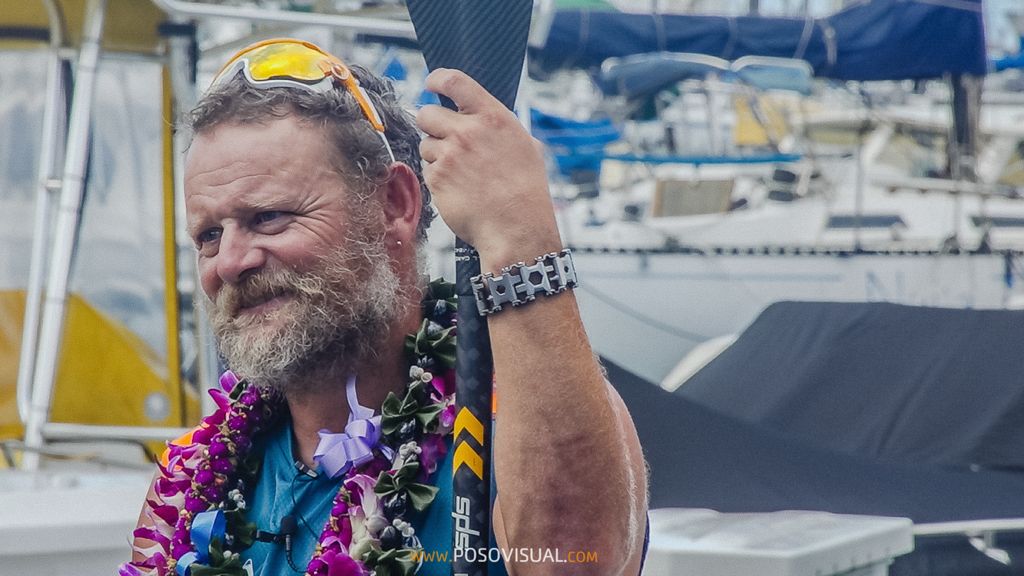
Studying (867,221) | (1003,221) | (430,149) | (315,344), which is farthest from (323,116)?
(1003,221)

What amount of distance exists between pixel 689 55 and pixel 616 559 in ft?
34.6

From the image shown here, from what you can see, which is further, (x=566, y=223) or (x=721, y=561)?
(x=566, y=223)

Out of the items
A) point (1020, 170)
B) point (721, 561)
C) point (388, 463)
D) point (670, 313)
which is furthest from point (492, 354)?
point (1020, 170)

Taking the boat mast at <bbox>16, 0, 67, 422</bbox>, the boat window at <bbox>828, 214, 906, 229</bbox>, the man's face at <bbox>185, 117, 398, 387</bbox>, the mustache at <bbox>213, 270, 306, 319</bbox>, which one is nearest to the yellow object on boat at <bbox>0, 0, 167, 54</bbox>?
the boat mast at <bbox>16, 0, 67, 422</bbox>

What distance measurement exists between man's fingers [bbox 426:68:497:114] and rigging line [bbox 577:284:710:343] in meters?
9.10

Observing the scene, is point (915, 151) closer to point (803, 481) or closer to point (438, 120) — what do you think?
point (803, 481)

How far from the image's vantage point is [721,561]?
330 cm

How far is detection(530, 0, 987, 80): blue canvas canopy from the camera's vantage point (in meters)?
11.8

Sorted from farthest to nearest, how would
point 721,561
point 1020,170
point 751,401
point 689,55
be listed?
point 1020,170
point 689,55
point 751,401
point 721,561

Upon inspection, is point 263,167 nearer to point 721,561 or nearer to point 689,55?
point 721,561

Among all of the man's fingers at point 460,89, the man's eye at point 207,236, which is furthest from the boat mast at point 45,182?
the man's fingers at point 460,89

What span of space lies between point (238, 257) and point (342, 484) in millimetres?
394

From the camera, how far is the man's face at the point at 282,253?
1.88 meters

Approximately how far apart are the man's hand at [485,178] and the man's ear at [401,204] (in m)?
0.51
